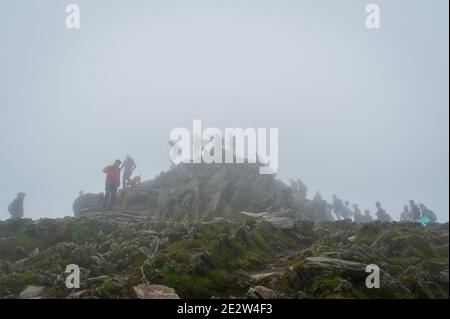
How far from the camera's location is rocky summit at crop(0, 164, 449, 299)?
13.2 m

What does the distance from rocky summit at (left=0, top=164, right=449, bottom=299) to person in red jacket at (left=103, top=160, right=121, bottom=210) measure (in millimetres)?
7963

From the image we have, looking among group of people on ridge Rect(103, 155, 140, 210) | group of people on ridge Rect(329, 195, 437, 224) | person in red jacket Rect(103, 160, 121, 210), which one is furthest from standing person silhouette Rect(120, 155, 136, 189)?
group of people on ridge Rect(329, 195, 437, 224)

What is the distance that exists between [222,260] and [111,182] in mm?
20807

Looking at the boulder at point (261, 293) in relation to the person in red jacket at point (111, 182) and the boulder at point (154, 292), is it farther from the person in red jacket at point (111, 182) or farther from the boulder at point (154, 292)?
the person in red jacket at point (111, 182)

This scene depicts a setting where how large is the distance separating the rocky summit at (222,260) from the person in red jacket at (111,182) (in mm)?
7963

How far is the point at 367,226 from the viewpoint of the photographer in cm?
2297

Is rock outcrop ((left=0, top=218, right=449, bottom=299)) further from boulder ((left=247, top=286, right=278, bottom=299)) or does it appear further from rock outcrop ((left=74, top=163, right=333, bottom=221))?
rock outcrop ((left=74, top=163, right=333, bottom=221))

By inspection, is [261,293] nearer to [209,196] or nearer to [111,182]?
[111,182]

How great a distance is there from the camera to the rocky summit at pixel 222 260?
13211mm

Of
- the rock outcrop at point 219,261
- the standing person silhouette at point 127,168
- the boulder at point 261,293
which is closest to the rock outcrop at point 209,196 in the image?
the standing person silhouette at point 127,168

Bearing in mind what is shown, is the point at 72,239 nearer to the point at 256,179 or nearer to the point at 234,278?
the point at 234,278

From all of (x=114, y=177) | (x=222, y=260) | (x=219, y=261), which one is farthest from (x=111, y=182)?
(x=219, y=261)
